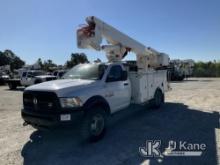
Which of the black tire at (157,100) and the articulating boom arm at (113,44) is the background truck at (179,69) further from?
the black tire at (157,100)

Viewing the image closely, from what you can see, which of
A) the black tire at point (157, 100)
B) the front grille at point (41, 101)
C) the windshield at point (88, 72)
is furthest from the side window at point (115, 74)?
the black tire at point (157, 100)

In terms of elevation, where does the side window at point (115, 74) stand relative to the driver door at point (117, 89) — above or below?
above

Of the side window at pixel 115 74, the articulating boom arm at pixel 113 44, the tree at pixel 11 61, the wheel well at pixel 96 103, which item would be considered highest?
the tree at pixel 11 61

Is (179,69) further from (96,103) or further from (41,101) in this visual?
(41,101)

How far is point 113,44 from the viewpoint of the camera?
870cm

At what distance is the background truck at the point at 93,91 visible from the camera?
529 centimetres

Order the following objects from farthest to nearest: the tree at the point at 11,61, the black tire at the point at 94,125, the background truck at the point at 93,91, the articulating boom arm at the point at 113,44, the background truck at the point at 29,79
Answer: the tree at the point at 11,61, the background truck at the point at 29,79, the articulating boom arm at the point at 113,44, the black tire at the point at 94,125, the background truck at the point at 93,91

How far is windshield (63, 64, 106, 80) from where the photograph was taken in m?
6.53

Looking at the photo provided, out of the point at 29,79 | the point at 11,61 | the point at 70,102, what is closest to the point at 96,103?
the point at 70,102

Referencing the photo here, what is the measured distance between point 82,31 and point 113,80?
6.60 ft

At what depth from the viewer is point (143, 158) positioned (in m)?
4.87

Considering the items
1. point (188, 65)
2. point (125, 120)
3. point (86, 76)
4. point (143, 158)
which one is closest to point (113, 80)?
point (86, 76)

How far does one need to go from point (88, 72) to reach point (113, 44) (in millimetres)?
2388

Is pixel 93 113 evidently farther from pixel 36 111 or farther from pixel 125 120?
pixel 125 120
